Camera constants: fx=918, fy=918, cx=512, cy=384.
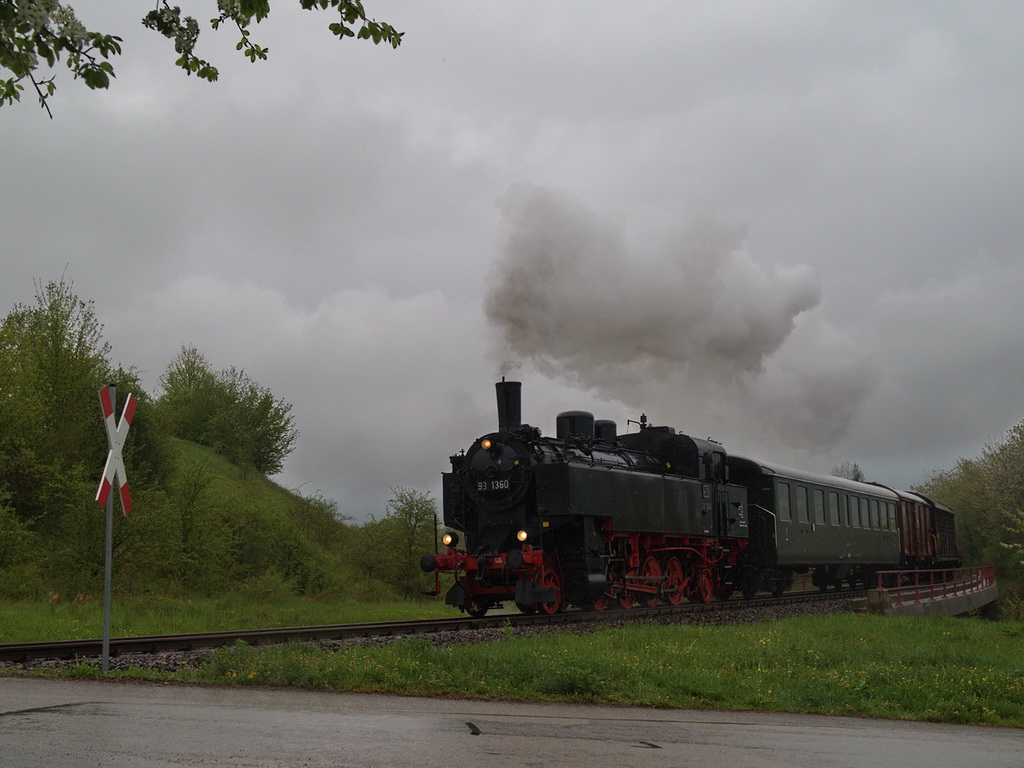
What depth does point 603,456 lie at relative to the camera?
17.4 metres

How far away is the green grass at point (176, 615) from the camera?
553 inches

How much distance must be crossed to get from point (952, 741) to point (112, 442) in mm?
7493

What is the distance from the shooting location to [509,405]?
17.0 meters

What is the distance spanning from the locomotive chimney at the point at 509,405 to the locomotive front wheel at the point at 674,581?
506 centimetres

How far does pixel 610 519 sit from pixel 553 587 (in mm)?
1737

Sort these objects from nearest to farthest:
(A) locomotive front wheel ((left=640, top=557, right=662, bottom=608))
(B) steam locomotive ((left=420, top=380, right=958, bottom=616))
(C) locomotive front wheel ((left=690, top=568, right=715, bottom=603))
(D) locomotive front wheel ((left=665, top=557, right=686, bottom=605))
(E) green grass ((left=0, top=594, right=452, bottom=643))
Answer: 1. (E) green grass ((left=0, top=594, right=452, bottom=643))
2. (B) steam locomotive ((left=420, top=380, right=958, bottom=616))
3. (A) locomotive front wheel ((left=640, top=557, right=662, bottom=608))
4. (D) locomotive front wheel ((left=665, top=557, right=686, bottom=605))
5. (C) locomotive front wheel ((left=690, top=568, right=715, bottom=603))

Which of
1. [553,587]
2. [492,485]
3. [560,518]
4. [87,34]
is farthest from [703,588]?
[87,34]

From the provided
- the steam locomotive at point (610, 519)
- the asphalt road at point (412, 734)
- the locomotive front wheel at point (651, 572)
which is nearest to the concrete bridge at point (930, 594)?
the steam locomotive at point (610, 519)

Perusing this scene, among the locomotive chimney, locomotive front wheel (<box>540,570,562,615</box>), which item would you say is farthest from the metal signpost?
the locomotive chimney

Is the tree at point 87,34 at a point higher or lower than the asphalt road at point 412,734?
higher

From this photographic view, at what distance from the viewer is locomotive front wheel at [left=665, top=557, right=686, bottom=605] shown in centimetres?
1927

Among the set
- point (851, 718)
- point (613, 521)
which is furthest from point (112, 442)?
point (613, 521)

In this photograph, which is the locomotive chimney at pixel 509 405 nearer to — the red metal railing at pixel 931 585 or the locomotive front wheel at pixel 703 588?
the locomotive front wheel at pixel 703 588

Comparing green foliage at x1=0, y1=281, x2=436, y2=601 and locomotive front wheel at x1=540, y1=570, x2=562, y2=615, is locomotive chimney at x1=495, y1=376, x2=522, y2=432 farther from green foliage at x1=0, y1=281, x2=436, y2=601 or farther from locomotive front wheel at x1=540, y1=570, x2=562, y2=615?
green foliage at x1=0, y1=281, x2=436, y2=601
